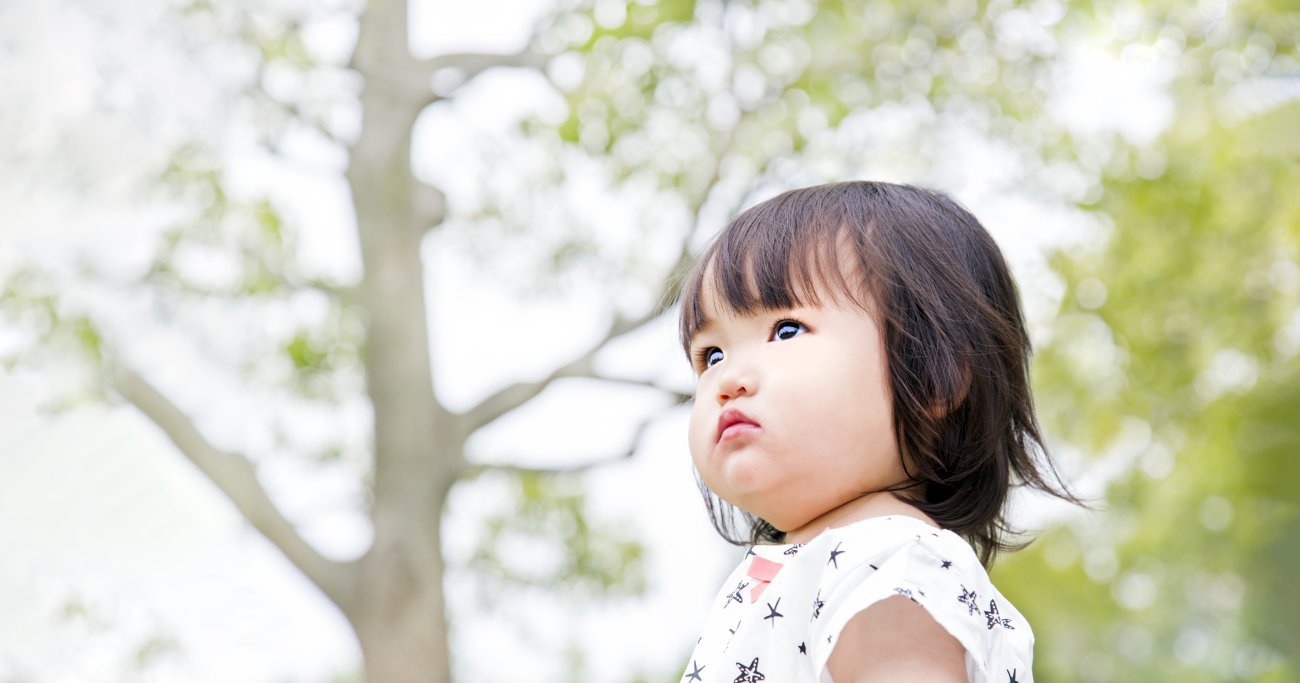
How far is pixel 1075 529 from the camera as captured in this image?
35.0ft

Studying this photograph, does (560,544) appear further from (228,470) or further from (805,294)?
(805,294)

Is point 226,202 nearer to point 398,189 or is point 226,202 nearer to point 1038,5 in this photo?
point 398,189

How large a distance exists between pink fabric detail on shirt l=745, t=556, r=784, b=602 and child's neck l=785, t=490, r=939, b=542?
0.11ft

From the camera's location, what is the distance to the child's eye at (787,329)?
3.36ft

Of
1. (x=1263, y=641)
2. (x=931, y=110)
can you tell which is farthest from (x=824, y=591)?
(x=1263, y=641)

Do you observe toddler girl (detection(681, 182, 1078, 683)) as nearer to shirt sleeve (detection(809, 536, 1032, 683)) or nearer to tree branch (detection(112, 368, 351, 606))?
shirt sleeve (detection(809, 536, 1032, 683))

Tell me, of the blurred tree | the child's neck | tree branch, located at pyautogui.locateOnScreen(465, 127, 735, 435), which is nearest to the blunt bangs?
the child's neck

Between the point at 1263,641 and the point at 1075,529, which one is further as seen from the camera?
the point at 1075,529

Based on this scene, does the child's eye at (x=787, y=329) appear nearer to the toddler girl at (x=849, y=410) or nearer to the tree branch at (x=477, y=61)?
the toddler girl at (x=849, y=410)

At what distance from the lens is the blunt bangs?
1034 millimetres

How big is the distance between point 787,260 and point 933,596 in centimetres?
30

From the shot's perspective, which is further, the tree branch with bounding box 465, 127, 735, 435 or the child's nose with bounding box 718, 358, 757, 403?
the tree branch with bounding box 465, 127, 735, 435

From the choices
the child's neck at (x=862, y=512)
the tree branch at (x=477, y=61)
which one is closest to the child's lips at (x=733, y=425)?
the child's neck at (x=862, y=512)

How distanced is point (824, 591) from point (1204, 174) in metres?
5.00
